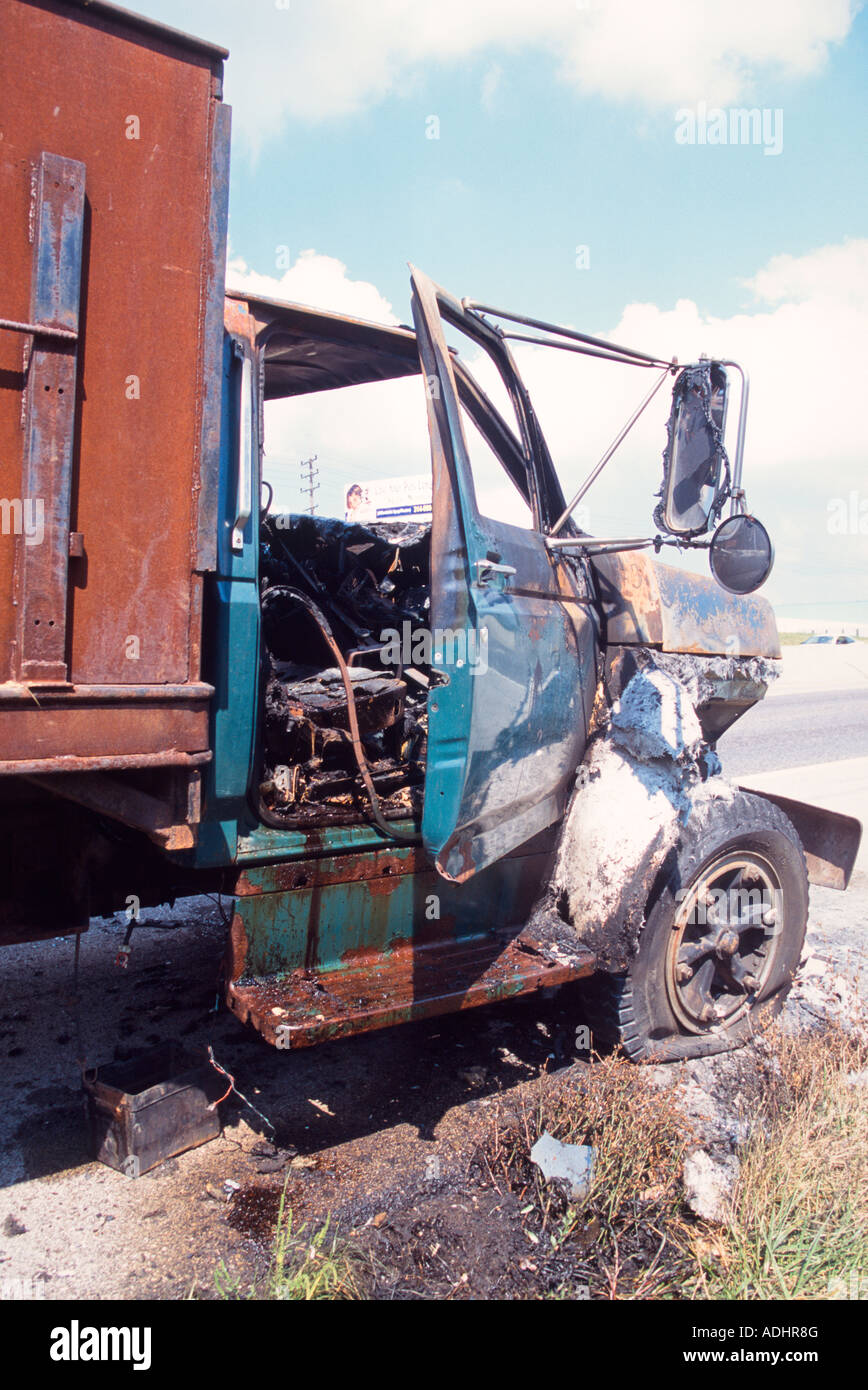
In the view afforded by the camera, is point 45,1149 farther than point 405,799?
No

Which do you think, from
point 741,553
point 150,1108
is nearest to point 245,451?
point 741,553

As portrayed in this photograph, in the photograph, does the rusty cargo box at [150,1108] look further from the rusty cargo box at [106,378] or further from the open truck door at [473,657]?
the rusty cargo box at [106,378]

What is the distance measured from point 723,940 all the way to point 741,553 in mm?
1651

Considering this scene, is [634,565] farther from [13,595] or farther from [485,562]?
[13,595]

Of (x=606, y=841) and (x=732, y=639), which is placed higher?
(x=732, y=639)

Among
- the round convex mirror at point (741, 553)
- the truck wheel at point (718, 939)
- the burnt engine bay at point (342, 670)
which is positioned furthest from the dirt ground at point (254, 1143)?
the round convex mirror at point (741, 553)

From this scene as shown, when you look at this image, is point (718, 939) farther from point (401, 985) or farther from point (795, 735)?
point (795, 735)

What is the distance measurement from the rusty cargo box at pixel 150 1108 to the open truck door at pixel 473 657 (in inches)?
42.2

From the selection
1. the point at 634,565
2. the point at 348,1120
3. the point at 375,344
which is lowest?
the point at 348,1120

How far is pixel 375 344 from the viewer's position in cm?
331

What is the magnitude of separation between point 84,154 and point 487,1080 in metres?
3.17

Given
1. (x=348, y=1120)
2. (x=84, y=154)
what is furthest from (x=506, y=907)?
(x=84, y=154)

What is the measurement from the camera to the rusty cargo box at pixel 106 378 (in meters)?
2.10

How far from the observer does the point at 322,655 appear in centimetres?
384
